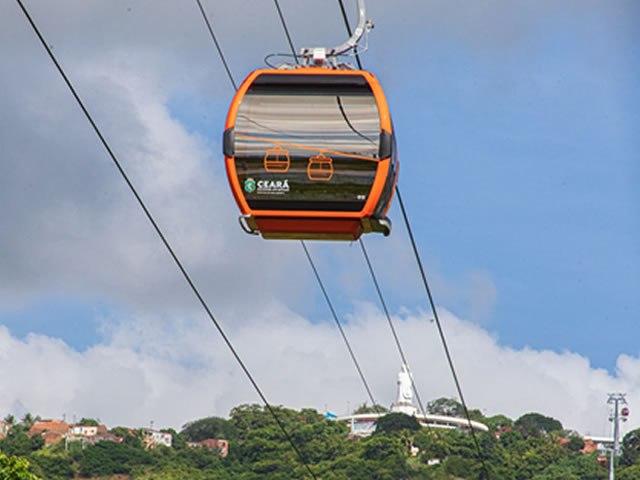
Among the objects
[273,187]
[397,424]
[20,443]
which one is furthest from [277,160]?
[397,424]

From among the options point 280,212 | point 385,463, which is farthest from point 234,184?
point 385,463

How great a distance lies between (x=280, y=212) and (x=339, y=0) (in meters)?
2.70

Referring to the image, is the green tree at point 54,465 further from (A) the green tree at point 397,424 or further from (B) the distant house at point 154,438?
(A) the green tree at point 397,424

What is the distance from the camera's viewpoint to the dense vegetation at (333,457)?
175m

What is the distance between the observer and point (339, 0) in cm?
1581

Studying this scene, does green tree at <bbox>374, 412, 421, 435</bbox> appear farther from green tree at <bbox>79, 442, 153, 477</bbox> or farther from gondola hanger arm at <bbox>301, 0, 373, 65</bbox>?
gondola hanger arm at <bbox>301, 0, 373, 65</bbox>

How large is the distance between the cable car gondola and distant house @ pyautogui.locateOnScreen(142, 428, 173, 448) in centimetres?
17240

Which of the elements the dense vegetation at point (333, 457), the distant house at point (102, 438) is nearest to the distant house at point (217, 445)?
the dense vegetation at point (333, 457)

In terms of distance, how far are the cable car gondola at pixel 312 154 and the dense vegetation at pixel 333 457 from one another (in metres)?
153

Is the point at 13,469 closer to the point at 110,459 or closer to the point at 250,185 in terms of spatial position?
the point at 250,185

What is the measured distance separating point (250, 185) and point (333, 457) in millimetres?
168540

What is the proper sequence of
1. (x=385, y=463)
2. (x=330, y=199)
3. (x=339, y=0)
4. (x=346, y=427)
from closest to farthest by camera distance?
(x=339, y=0) < (x=330, y=199) < (x=385, y=463) < (x=346, y=427)

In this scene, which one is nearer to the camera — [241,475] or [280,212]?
[280,212]

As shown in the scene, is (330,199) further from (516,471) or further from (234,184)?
Result: (516,471)
